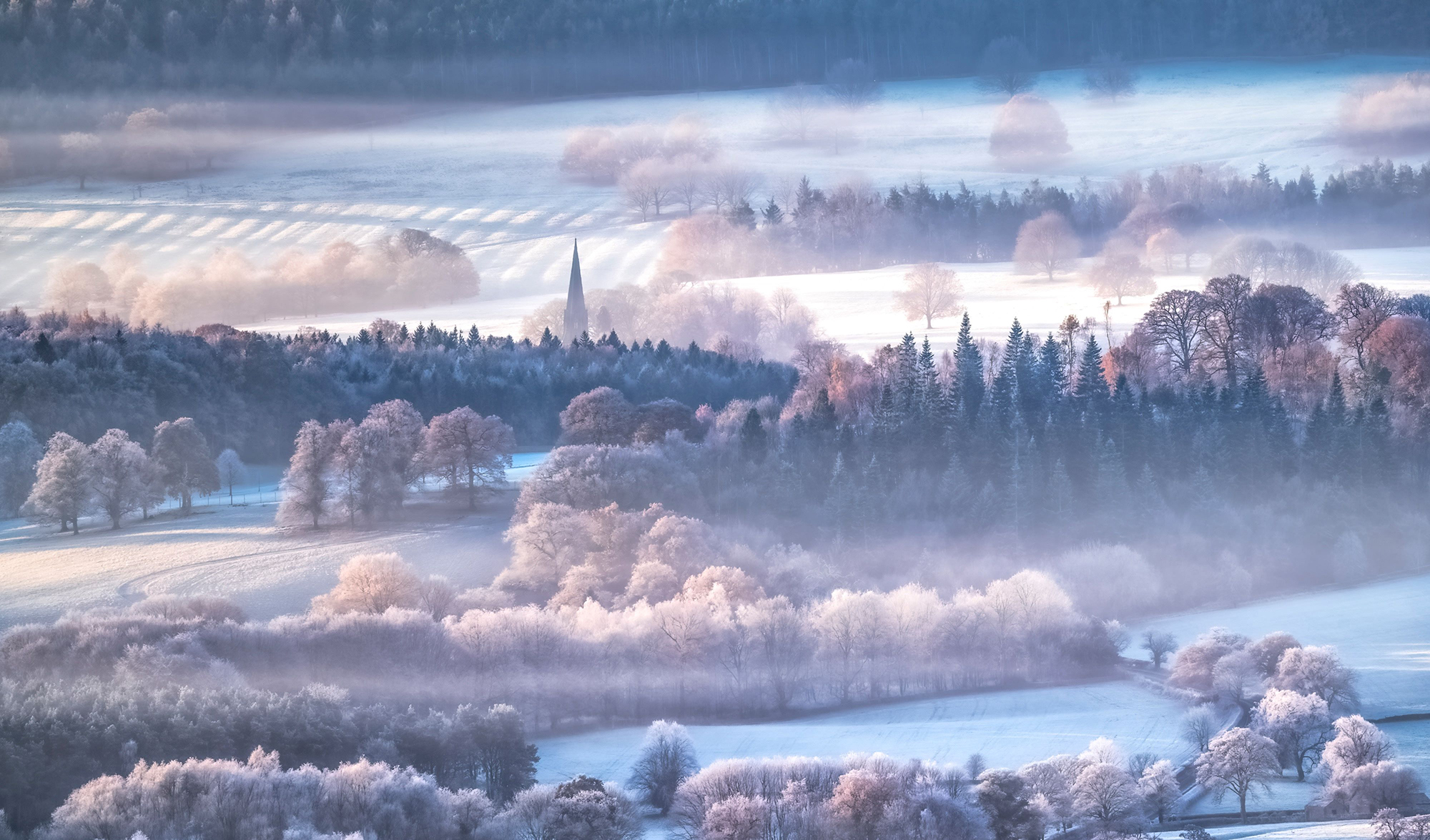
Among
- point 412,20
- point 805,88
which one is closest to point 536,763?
point 412,20

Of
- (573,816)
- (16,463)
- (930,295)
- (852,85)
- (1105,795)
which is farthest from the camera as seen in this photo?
(852,85)

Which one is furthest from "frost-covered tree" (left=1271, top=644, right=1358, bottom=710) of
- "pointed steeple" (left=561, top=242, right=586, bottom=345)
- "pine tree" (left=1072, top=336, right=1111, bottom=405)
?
"pointed steeple" (left=561, top=242, right=586, bottom=345)

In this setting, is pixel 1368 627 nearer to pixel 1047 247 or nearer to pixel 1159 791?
pixel 1159 791

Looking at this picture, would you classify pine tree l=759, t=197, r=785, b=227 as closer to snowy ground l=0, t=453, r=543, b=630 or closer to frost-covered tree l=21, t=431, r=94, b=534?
snowy ground l=0, t=453, r=543, b=630

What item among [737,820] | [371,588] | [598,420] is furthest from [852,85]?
[737,820]

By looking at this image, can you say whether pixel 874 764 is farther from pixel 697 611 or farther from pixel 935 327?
pixel 935 327

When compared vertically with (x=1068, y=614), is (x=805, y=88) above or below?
above
